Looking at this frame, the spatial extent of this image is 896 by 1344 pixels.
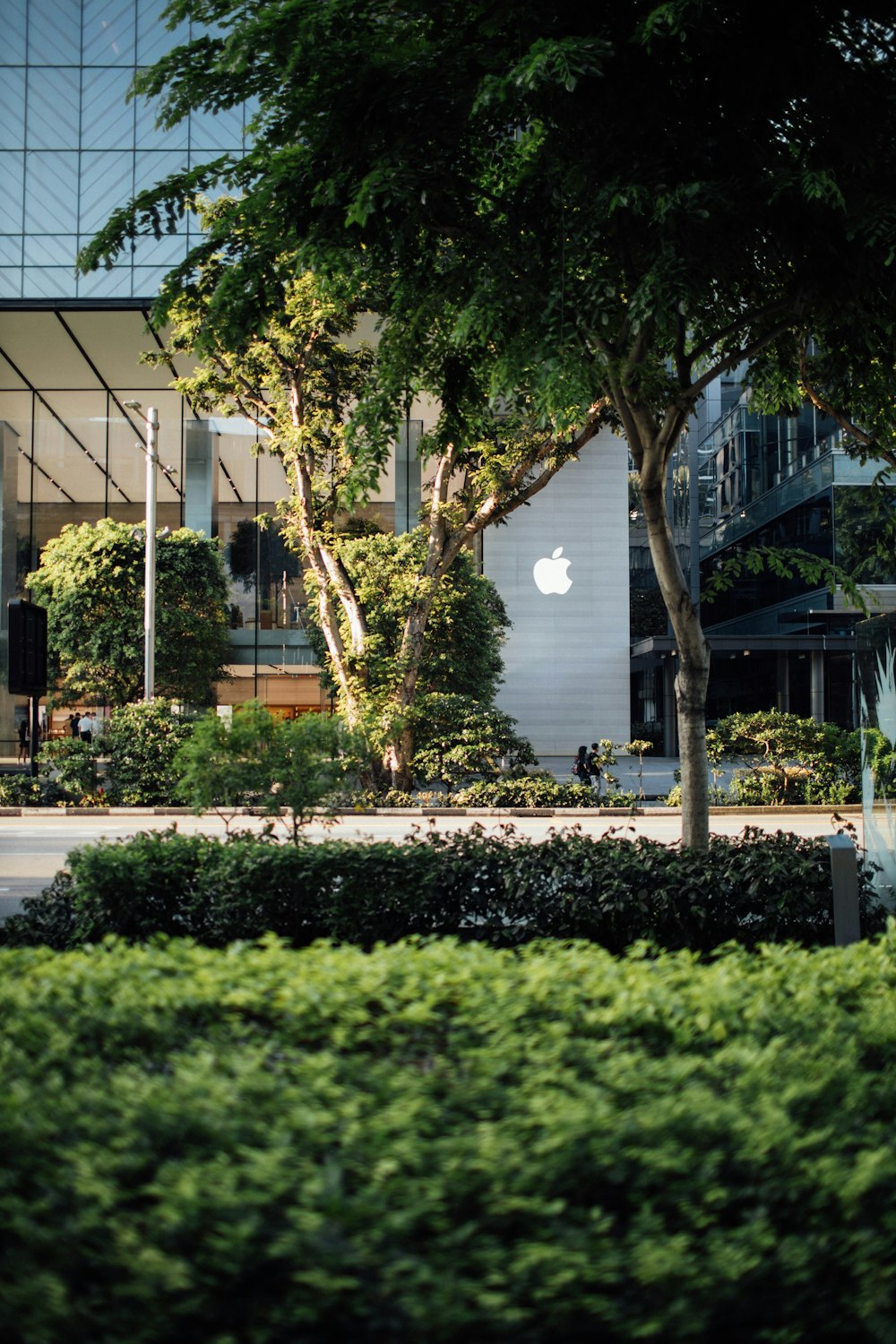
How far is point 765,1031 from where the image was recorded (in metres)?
3.42

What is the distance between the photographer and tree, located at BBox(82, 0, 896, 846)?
6.90 metres

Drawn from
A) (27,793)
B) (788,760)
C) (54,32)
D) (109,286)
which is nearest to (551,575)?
(109,286)

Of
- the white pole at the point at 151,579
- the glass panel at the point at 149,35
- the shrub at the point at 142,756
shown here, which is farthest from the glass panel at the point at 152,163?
the shrub at the point at 142,756

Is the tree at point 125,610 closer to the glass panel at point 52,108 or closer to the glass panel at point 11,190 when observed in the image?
the glass panel at point 11,190

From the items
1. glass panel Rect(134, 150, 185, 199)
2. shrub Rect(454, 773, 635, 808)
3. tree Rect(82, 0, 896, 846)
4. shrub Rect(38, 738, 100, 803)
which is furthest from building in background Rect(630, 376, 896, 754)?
tree Rect(82, 0, 896, 846)

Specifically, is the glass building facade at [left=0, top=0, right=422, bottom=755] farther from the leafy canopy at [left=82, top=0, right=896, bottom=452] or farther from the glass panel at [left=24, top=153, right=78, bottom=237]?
the leafy canopy at [left=82, top=0, right=896, bottom=452]

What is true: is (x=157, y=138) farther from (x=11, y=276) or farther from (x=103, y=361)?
(x=103, y=361)

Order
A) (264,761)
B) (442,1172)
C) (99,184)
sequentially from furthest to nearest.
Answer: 1. (99,184)
2. (264,761)
3. (442,1172)

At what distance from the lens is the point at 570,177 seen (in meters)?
7.40

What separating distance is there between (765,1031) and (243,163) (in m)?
6.98

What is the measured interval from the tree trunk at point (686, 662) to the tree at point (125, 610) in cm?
2325

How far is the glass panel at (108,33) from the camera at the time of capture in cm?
3319

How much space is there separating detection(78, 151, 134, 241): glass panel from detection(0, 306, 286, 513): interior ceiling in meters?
4.83

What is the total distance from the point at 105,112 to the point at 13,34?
347 centimetres
